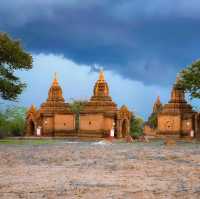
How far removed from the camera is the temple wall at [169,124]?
48969mm

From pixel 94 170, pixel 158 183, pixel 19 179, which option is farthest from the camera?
pixel 94 170

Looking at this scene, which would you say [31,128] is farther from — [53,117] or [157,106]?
[157,106]

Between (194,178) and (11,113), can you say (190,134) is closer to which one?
(11,113)

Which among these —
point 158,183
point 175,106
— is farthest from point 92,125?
point 158,183

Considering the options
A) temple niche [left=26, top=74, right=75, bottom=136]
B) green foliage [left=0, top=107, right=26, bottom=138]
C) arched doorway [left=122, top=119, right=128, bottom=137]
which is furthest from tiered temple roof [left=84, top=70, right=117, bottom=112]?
green foliage [left=0, top=107, right=26, bottom=138]

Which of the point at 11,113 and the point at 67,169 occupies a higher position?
the point at 11,113

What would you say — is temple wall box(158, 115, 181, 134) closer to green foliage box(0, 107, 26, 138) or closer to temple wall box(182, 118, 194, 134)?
temple wall box(182, 118, 194, 134)

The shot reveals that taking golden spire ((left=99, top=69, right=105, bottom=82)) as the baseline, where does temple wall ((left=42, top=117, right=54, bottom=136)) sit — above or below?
below

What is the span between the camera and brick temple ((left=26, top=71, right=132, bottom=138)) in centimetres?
4716

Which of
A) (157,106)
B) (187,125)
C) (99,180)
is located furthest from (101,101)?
(99,180)

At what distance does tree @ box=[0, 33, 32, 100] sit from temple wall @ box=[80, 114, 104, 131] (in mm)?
11762

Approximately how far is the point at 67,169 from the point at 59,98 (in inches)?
1438

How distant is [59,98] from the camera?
50.7 m

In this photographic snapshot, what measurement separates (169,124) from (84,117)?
8.18 meters
